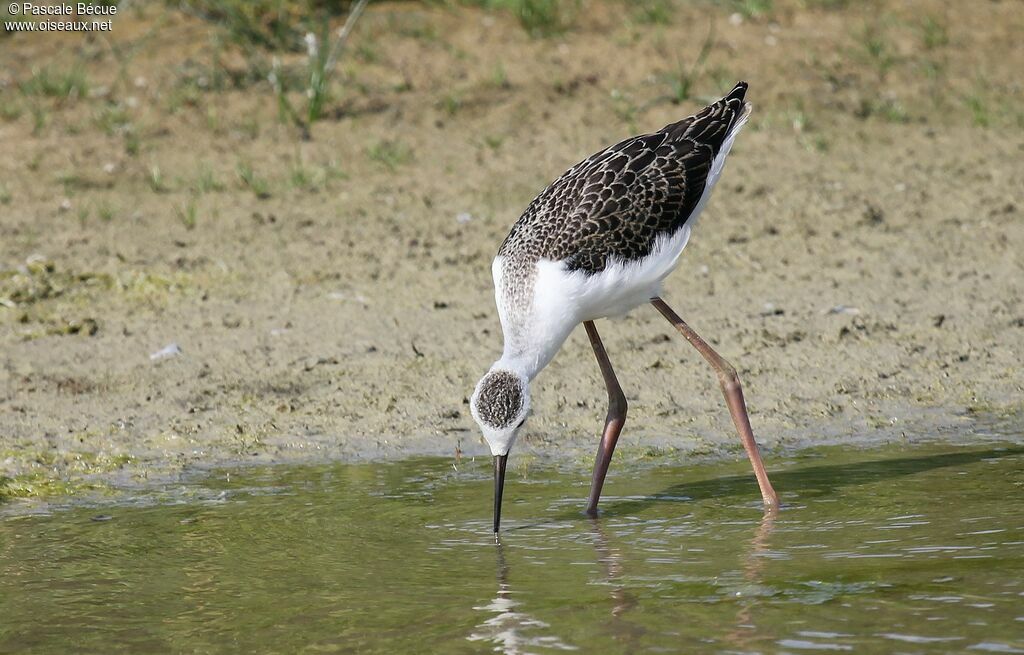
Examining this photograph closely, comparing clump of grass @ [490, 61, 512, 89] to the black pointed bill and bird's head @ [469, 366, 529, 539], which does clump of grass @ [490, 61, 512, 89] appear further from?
the black pointed bill

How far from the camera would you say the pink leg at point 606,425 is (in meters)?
5.64

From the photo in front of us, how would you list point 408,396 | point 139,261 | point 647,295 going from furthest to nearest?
point 139,261, point 408,396, point 647,295

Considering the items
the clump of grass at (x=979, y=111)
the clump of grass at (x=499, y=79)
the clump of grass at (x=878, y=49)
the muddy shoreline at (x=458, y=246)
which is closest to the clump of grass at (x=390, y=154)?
the muddy shoreline at (x=458, y=246)

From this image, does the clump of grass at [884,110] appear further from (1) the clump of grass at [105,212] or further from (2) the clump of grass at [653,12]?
(1) the clump of grass at [105,212]

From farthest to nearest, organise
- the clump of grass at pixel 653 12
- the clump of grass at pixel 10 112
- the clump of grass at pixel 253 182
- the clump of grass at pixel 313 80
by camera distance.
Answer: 1. the clump of grass at pixel 653 12
2. the clump of grass at pixel 10 112
3. the clump of grass at pixel 313 80
4. the clump of grass at pixel 253 182

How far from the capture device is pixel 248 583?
4711mm

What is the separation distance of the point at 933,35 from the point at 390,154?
4.12m

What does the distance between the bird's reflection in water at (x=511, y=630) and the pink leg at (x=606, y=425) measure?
114cm

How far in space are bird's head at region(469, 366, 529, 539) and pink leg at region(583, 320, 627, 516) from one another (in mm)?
484

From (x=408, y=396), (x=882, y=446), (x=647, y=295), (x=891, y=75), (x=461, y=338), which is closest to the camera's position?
(x=647, y=295)

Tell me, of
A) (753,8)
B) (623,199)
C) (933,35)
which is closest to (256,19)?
(753,8)

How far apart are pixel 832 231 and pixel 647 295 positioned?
3113 mm

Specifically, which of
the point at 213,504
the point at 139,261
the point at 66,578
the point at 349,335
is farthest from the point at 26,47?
the point at 66,578

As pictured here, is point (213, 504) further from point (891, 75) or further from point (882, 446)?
point (891, 75)
